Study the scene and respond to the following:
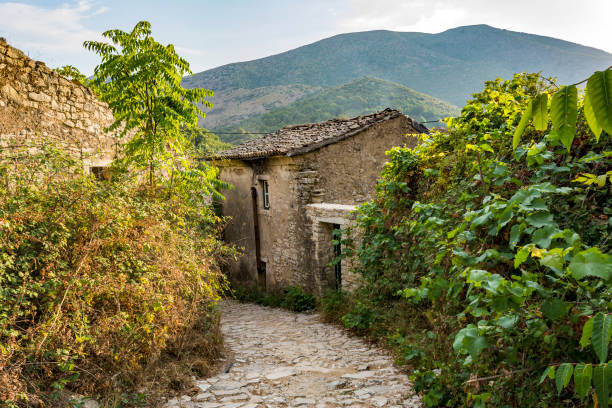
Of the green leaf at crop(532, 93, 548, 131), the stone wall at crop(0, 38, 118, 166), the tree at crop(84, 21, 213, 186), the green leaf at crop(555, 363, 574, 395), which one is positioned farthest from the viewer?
the tree at crop(84, 21, 213, 186)

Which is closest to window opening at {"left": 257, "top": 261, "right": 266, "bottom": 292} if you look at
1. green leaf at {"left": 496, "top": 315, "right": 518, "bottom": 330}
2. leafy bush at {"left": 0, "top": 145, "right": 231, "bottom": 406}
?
leafy bush at {"left": 0, "top": 145, "right": 231, "bottom": 406}

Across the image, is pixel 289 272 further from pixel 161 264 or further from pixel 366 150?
Answer: pixel 161 264

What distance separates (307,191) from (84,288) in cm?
677

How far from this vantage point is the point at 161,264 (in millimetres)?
4375

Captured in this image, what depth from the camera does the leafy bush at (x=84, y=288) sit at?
10.1ft

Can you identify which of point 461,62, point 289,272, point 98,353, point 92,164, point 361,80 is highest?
point 461,62

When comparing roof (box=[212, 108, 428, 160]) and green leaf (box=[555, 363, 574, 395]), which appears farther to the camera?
roof (box=[212, 108, 428, 160])

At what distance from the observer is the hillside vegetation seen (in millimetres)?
1772

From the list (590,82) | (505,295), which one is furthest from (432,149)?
(590,82)

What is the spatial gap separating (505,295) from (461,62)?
100m

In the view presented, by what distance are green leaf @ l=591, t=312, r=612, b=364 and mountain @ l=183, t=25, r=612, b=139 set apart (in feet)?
208

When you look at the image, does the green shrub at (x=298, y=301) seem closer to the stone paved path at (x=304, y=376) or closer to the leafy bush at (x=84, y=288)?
the stone paved path at (x=304, y=376)

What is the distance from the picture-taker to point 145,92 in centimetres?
606

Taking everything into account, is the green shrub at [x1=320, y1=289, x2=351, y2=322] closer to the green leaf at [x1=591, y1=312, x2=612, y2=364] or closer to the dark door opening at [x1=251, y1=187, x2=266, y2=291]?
the dark door opening at [x1=251, y1=187, x2=266, y2=291]
